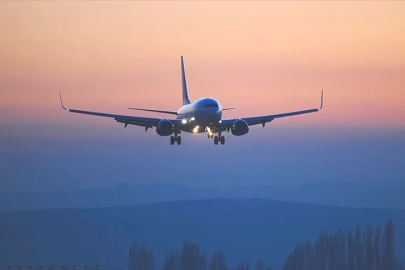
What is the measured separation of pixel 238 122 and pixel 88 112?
17.7m

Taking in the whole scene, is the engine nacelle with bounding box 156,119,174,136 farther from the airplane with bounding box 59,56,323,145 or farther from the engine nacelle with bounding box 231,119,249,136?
the engine nacelle with bounding box 231,119,249,136

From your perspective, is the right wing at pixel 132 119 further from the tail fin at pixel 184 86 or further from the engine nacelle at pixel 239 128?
the tail fin at pixel 184 86

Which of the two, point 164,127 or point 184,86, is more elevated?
point 184,86

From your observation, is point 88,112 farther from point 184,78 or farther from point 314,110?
point 184,78

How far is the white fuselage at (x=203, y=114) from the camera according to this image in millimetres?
105500

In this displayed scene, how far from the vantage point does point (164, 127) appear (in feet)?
361

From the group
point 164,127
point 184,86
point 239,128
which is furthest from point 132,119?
point 184,86

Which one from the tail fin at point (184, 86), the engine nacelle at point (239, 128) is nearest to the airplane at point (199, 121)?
the engine nacelle at point (239, 128)

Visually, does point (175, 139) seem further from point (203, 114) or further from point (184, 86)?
point (184, 86)

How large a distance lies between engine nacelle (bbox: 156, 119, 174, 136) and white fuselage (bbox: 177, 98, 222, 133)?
234 cm

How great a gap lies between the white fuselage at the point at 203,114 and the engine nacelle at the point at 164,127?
92.1 inches

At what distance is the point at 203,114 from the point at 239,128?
6236 millimetres

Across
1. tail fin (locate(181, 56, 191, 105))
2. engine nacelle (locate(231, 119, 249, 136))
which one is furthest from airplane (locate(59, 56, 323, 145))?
tail fin (locate(181, 56, 191, 105))

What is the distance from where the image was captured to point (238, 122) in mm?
110438
